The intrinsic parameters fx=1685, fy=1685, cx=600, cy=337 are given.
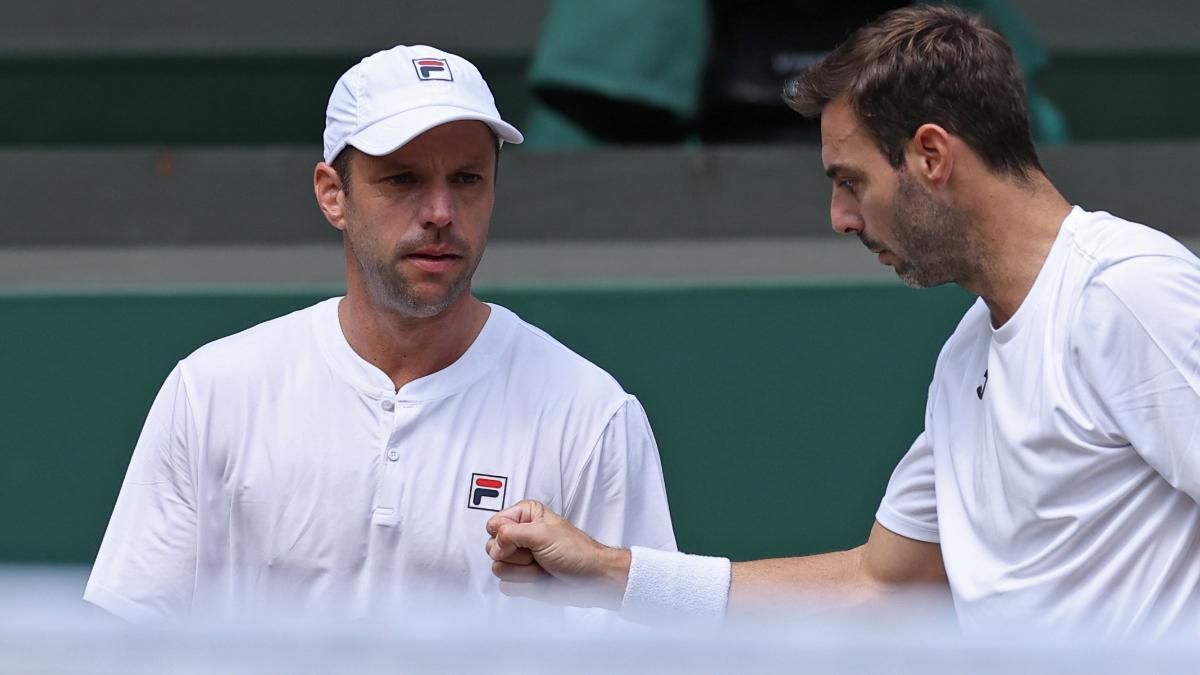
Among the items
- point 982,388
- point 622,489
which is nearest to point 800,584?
point 622,489

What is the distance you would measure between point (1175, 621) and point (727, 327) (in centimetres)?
231

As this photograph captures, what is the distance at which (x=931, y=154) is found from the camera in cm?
230

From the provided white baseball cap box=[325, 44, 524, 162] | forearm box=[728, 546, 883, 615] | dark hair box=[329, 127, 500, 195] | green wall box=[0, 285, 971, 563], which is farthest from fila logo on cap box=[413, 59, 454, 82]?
green wall box=[0, 285, 971, 563]

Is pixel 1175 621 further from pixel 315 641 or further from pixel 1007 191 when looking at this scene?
pixel 315 641

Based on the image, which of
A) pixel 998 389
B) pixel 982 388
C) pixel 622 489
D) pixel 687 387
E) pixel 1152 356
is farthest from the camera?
pixel 687 387

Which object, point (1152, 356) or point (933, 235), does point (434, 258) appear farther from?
point (1152, 356)

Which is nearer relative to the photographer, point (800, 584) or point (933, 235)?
point (933, 235)

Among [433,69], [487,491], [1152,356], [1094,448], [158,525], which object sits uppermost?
[433,69]

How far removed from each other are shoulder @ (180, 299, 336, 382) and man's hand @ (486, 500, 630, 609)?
430 mm

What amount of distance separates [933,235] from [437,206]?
701mm

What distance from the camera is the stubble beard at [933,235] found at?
229 centimetres

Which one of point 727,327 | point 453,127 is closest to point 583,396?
point 453,127

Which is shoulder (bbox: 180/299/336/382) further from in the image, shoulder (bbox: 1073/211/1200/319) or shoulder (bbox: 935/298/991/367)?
shoulder (bbox: 1073/211/1200/319)

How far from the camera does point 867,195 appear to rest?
237 centimetres
